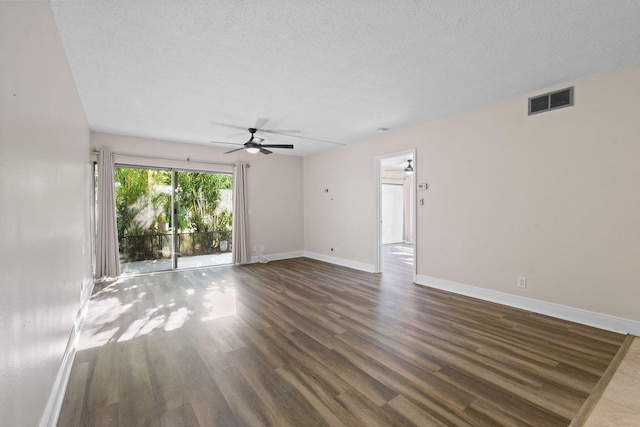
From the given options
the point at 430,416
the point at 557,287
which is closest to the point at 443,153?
the point at 557,287

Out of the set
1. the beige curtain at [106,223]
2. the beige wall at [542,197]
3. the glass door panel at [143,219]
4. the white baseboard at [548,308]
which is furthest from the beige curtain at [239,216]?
the white baseboard at [548,308]

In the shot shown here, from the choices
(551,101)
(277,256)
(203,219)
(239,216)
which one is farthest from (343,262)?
(551,101)

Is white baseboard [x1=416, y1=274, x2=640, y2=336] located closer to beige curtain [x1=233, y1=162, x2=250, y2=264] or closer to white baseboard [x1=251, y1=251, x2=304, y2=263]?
white baseboard [x1=251, y1=251, x2=304, y2=263]

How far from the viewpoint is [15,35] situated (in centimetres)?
130

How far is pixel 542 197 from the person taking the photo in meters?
3.38

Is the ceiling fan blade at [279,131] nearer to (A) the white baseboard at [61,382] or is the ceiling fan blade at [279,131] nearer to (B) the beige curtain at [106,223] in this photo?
(B) the beige curtain at [106,223]

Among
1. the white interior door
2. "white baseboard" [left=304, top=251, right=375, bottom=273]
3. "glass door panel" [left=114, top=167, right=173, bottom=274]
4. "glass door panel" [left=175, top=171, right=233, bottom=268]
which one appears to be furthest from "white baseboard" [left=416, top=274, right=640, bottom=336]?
"glass door panel" [left=114, top=167, right=173, bottom=274]

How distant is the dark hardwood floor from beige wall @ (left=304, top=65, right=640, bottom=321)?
557 mm

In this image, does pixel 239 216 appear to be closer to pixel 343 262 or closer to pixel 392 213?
pixel 343 262

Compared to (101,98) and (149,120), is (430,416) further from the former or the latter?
(149,120)

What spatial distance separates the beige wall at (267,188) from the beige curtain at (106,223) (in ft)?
2.38

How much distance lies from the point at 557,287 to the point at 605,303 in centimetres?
41

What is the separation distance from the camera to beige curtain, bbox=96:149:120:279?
4992 mm

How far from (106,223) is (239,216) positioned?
2.50 meters
